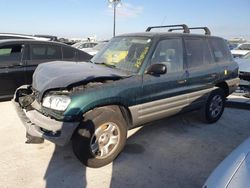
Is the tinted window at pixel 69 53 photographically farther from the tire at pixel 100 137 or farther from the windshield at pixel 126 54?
the tire at pixel 100 137

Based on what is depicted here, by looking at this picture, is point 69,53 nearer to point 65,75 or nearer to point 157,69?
point 65,75

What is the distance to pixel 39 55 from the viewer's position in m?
6.71

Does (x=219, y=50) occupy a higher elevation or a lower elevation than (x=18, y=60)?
higher

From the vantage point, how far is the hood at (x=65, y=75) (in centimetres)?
339

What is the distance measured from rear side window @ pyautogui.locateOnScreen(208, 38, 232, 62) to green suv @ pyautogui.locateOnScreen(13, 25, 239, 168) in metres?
0.03

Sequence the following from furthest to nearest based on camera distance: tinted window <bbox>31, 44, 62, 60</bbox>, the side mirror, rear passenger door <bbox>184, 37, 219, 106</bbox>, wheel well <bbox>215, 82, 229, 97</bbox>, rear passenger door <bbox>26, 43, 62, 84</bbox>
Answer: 1. tinted window <bbox>31, 44, 62, 60</bbox>
2. rear passenger door <bbox>26, 43, 62, 84</bbox>
3. wheel well <bbox>215, 82, 229, 97</bbox>
4. rear passenger door <bbox>184, 37, 219, 106</bbox>
5. the side mirror

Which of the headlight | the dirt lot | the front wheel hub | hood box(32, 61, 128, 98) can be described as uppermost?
hood box(32, 61, 128, 98)

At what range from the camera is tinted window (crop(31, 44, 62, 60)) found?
260 inches

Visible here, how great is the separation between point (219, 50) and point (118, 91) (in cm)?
298

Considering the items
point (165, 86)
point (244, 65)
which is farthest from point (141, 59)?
point (244, 65)

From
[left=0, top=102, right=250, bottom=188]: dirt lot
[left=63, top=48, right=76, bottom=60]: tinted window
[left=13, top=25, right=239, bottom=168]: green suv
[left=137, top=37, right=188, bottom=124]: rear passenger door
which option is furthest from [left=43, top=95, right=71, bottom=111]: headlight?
[left=63, top=48, right=76, bottom=60]: tinted window

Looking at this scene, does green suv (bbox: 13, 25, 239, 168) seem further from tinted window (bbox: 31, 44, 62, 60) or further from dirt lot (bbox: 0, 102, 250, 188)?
tinted window (bbox: 31, 44, 62, 60)

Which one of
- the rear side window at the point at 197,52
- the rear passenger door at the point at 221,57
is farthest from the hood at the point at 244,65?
the rear side window at the point at 197,52

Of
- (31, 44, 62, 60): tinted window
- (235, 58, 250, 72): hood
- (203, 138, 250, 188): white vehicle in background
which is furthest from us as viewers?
(235, 58, 250, 72): hood
